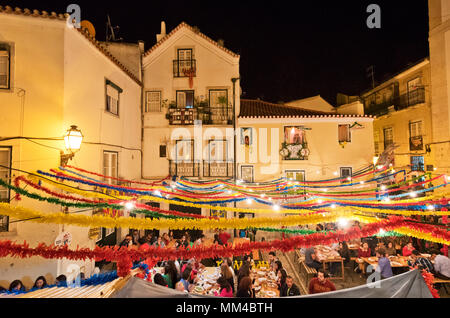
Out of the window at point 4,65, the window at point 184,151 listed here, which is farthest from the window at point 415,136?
the window at point 4,65

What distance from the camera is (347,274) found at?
9172 mm

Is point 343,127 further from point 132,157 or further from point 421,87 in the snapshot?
point 132,157

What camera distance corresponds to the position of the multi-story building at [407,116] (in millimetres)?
17016

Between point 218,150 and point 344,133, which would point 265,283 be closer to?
point 218,150

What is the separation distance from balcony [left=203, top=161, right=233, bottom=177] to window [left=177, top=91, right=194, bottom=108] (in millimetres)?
4085

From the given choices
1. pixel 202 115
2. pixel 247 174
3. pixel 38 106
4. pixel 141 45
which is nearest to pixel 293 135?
pixel 247 174

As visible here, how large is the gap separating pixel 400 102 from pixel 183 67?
60.8ft

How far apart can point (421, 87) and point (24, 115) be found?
77.4 ft

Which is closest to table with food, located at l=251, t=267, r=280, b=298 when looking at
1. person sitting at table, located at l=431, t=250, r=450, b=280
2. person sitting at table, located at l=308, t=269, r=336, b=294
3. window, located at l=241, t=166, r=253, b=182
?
person sitting at table, located at l=308, t=269, r=336, b=294

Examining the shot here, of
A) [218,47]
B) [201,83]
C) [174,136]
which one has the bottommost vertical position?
[174,136]

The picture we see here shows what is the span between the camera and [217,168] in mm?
15000

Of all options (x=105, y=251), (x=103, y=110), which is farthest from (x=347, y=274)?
(x=103, y=110)

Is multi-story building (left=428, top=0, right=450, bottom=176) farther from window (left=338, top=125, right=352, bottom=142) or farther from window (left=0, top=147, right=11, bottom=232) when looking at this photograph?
window (left=0, top=147, right=11, bottom=232)

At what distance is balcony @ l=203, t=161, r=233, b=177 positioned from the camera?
14.9 metres
